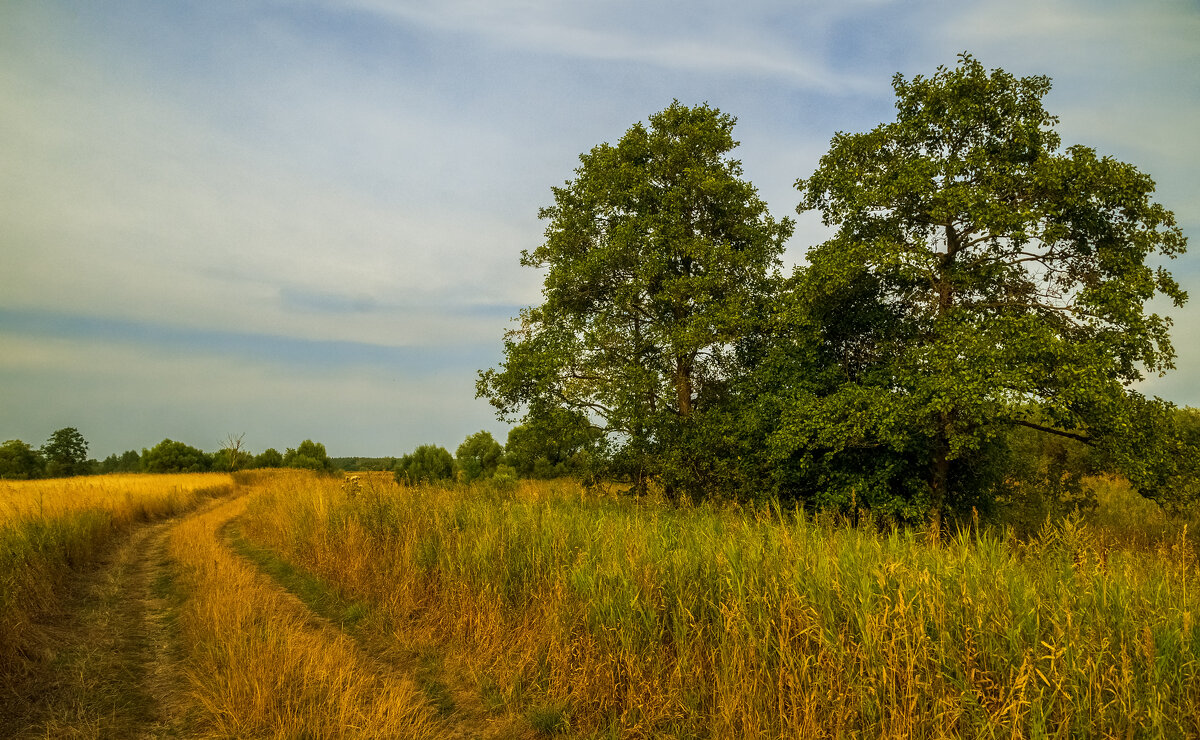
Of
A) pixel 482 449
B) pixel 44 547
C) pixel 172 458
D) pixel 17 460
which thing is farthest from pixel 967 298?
pixel 17 460

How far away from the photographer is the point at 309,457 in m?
58.4

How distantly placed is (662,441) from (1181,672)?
538 inches

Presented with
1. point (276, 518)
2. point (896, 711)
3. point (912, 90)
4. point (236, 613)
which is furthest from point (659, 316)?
point (896, 711)

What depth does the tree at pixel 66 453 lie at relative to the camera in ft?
218

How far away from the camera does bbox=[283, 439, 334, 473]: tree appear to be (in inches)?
2231

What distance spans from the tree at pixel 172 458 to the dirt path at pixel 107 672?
6140cm

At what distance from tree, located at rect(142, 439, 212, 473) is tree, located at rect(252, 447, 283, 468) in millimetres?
7270

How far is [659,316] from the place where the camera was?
18000 mm

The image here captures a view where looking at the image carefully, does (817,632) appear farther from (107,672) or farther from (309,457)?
(309,457)

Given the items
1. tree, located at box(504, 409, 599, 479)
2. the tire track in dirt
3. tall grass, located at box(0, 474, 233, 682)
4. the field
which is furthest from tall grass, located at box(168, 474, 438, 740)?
tree, located at box(504, 409, 599, 479)

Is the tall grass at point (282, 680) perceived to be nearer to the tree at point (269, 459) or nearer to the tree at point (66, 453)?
the tree at point (269, 459)

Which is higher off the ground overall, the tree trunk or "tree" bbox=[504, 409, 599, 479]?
the tree trunk

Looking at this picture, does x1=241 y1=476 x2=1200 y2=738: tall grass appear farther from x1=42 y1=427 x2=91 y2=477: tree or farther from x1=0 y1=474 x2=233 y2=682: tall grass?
x1=42 y1=427 x2=91 y2=477: tree

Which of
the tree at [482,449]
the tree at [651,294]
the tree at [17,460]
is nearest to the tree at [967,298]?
the tree at [651,294]
